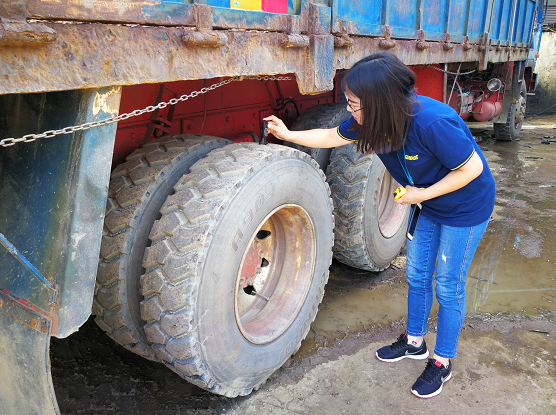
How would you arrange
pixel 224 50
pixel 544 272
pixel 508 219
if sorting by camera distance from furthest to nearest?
pixel 508 219 < pixel 544 272 < pixel 224 50

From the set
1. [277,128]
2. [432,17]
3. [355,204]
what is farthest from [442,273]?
[432,17]

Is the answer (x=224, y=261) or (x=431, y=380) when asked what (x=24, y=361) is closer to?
(x=224, y=261)

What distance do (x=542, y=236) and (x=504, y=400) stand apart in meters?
2.73

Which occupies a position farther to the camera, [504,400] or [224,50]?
[504,400]

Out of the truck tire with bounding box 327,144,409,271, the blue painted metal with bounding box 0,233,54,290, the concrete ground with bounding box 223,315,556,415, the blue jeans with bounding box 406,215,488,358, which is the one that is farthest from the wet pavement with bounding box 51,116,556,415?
the blue painted metal with bounding box 0,233,54,290

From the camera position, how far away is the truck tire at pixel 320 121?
3.21 meters

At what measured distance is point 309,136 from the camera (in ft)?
8.49

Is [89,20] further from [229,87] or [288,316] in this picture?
[288,316]

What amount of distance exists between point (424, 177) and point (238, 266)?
0.97m

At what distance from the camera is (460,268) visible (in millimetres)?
2354

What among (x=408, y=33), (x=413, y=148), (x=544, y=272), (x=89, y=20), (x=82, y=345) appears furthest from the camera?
(x=544, y=272)

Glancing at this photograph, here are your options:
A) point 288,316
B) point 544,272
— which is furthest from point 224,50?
point 544,272

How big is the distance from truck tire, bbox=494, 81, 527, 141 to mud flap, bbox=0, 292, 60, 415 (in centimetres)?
958

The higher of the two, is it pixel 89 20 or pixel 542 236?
pixel 89 20
